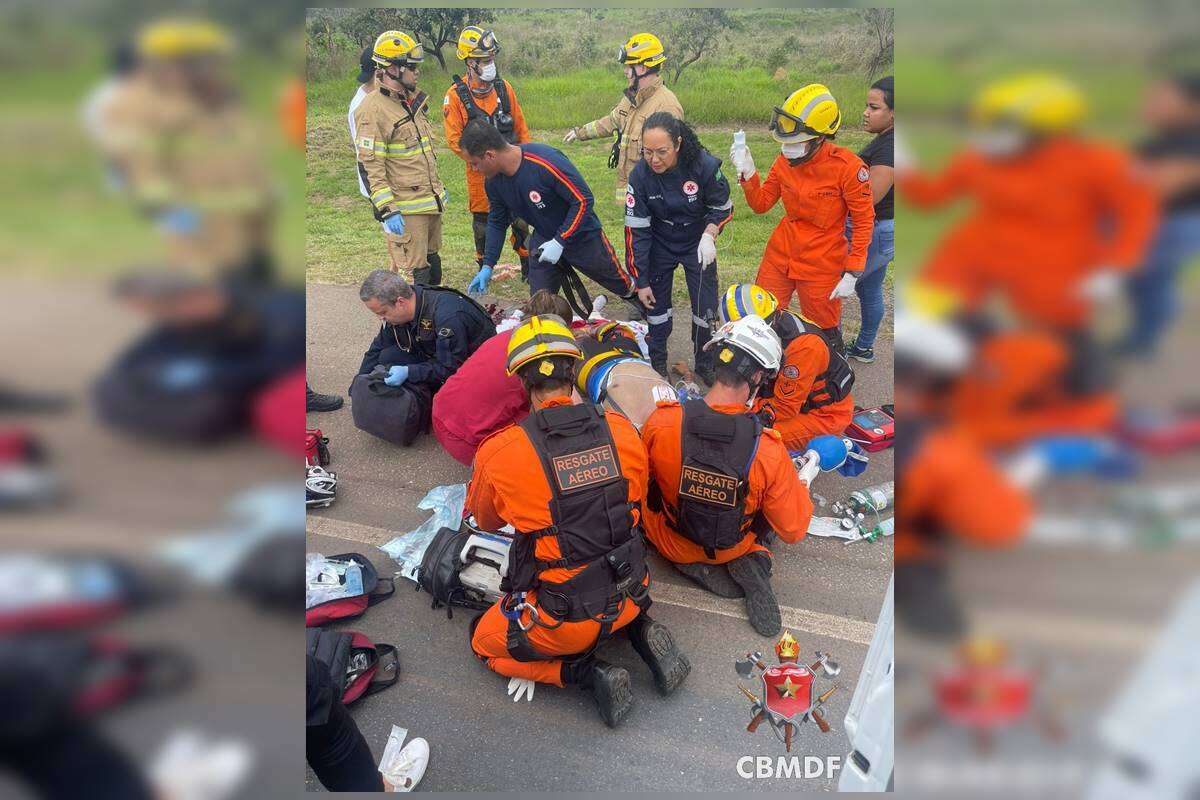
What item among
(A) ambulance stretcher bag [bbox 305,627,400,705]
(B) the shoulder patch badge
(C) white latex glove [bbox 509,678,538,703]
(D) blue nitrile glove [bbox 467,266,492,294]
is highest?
(D) blue nitrile glove [bbox 467,266,492,294]

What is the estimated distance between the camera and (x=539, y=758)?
304cm

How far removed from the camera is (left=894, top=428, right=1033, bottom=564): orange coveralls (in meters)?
1.17

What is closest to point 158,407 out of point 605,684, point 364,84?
point 605,684

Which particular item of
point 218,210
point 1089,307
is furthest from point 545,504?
point 1089,307

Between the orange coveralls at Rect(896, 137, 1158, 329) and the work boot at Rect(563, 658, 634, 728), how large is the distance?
246 cm

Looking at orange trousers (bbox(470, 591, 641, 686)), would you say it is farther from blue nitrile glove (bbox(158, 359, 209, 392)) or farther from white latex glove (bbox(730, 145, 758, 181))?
white latex glove (bbox(730, 145, 758, 181))

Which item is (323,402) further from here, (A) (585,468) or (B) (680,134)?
(B) (680,134)

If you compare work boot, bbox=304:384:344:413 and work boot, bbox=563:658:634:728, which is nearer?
Answer: work boot, bbox=563:658:634:728

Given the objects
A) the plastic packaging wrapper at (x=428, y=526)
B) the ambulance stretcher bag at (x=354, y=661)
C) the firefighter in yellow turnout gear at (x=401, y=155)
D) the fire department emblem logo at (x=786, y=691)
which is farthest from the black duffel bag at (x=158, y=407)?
the firefighter in yellow turnout gear at (x=401, y=155)

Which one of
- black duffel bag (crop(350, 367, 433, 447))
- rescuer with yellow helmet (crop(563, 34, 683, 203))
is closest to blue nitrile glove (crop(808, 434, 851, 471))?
Result: black duffel bag (crop(350, 367, 433, 447))

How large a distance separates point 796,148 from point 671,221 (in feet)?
3.30

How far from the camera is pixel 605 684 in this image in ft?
10.1

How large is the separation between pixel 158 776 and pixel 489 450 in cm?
193

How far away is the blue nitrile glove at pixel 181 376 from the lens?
3.70 feet
